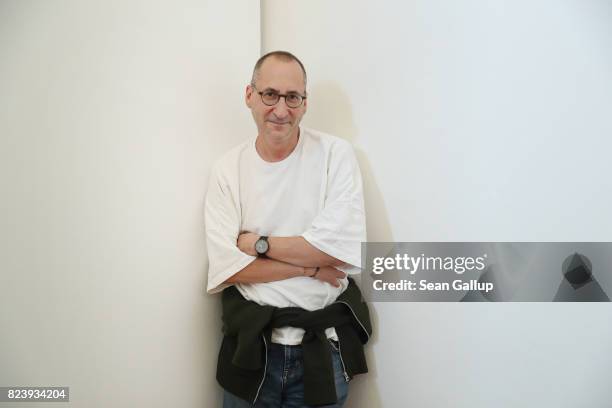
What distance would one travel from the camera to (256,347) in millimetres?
1704

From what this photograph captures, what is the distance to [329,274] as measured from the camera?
1.76 m

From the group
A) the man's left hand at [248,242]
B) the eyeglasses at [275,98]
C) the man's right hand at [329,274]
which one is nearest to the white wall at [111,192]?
the man's left hand at [248,242]

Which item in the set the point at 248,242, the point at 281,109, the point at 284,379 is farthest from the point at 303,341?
the point at 281,109

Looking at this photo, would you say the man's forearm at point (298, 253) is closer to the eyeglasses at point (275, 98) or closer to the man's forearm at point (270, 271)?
the man's forearm at point (270, 271)

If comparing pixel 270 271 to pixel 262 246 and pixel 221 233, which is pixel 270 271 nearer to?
pixel 262 246

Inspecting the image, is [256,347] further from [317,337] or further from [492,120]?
[492,120]

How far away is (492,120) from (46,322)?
1.48 meters

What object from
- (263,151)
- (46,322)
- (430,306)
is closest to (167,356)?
(46,322)

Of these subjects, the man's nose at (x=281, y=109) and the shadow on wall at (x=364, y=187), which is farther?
the shadow on wall at (x=364, y=187)

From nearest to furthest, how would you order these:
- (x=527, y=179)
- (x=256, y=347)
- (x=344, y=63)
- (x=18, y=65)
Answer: (x=18, y=65) < (x=527, y=179) < (x=256, y=347) < (x=344, y=63)

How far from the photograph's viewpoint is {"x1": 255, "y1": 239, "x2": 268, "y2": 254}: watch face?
1737mm

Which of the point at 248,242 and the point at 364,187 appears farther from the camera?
the point at 364,187

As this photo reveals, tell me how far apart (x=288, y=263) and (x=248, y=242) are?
6.3 inches

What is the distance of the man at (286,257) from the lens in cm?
171
